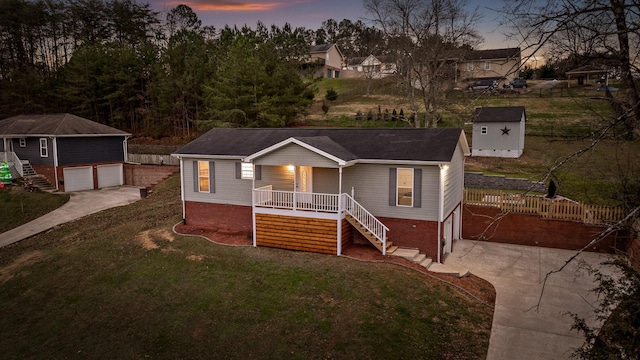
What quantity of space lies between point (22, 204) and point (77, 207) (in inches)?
136

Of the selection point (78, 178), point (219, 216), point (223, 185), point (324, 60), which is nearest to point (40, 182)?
point (78, 178)

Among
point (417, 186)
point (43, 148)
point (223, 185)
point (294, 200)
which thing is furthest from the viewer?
point (43, 148)

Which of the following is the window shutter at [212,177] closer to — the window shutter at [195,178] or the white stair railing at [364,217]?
the window shutter at [195,178]

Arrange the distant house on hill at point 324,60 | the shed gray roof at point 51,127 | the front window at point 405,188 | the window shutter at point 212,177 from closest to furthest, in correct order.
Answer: the front window at point 405,188 < the window shutter at point 212,177 < the shed gray roof at point 51,127 < the distant house on hill at point 324,60

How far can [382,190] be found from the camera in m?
16.9

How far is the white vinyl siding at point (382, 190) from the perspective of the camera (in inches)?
634

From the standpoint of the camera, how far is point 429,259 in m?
16.2

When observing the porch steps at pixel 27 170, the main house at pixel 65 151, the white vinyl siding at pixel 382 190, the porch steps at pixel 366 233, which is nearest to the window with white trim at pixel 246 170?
the white vinyl siding at pixel 382 190

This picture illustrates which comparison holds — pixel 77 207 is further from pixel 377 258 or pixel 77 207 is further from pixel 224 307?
pixel 377 258

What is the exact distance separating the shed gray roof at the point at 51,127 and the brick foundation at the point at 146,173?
309cm

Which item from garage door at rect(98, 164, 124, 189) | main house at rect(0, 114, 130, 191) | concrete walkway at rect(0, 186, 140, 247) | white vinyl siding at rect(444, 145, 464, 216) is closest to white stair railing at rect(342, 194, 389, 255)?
white vinyl siding at rect(444, 145, 464, 216)

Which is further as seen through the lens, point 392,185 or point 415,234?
point 392,185

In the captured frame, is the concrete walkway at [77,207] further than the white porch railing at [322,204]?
Yes

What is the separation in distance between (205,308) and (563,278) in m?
12.5
